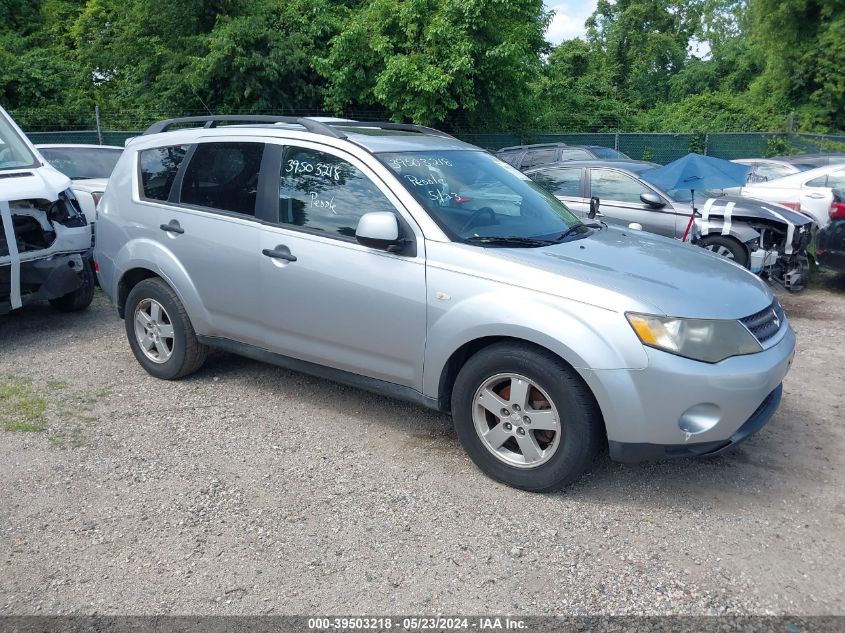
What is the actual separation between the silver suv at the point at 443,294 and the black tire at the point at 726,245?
4392 mm

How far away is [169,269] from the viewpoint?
17.4 ft

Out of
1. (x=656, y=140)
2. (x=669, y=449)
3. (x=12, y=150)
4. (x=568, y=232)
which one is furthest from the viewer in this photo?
(x=656, y=140)

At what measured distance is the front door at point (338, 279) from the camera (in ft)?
13.9

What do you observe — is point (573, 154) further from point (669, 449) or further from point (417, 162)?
point (669, 449)

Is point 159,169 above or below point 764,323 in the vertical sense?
above

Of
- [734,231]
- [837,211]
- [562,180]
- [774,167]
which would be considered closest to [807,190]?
[837,211]

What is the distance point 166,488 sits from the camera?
4.05 m

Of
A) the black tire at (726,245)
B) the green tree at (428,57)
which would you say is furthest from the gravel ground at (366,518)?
the green tree at (428,57)

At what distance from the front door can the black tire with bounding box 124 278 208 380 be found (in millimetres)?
820

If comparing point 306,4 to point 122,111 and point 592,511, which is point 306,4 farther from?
point 592,511


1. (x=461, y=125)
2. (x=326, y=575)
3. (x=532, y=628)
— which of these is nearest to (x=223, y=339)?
(x=326, y=575)

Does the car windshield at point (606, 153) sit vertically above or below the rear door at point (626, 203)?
above

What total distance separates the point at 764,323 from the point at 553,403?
123 centimetres

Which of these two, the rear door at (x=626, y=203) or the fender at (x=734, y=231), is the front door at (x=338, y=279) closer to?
the rear door at (x=626, y=203)
